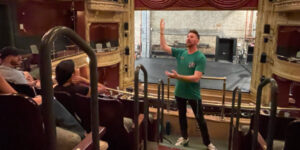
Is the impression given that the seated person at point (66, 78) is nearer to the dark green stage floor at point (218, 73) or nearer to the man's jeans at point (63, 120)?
the man's jeans at point (63, 120)

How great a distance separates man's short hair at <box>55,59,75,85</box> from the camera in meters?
1.94

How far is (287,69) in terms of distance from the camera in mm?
6797

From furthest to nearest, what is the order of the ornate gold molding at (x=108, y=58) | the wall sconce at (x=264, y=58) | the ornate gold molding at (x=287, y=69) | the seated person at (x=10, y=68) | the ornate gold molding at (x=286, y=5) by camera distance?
the ornate gold molding at (x=108, y=58)
the wall sconce at (x=264, y=58)
the ornate gold molding at (x=287, y=69)
the ornate gold molding at (x=286, y=5)
the seated person at (x=10, y=68)

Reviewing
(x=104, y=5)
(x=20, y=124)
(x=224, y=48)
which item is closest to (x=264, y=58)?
(x=104, y=5)

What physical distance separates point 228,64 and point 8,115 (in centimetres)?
1234

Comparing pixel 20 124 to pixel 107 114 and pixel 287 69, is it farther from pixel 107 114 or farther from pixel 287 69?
pixel 287 69

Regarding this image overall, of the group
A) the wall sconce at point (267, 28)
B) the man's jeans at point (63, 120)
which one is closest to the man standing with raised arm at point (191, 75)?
the man's jeans at point (63, 120)

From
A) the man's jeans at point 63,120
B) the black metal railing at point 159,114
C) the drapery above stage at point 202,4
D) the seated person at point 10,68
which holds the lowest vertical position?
the black metal railing at point 159,114

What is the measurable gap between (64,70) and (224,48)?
1277cm

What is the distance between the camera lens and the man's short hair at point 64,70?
1940 mm

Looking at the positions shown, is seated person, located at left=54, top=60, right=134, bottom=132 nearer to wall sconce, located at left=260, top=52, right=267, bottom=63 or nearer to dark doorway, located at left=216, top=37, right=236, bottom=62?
wall sconce, located at left=260, top=52, right=267, bottom=63

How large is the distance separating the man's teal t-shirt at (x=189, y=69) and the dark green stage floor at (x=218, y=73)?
6.25 meters

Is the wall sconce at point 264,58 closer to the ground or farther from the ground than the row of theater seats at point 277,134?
farther from the ground

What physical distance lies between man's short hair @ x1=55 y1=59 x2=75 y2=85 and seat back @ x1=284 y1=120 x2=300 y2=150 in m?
1.59
